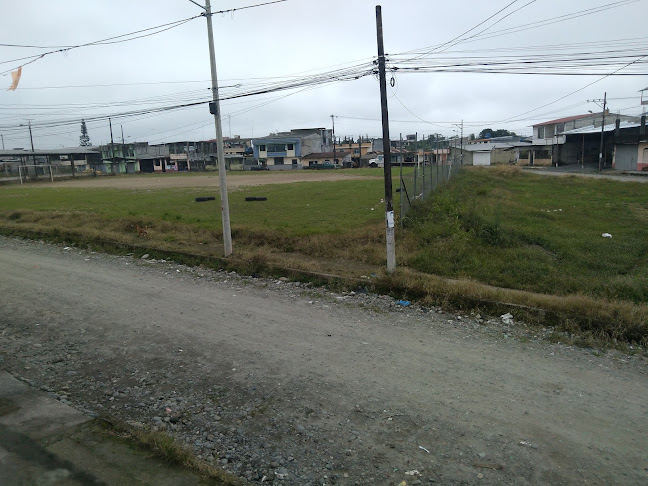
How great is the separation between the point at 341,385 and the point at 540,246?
9362mm

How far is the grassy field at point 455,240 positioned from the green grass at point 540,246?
33 millimetres

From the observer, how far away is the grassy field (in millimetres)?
9352

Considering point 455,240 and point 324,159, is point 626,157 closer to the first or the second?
point 455,240

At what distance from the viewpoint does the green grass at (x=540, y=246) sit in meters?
9.94

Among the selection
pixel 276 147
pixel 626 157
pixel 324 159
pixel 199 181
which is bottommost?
pixel 199 181

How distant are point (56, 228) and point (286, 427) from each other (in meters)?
16.7

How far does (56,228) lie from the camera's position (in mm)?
18344

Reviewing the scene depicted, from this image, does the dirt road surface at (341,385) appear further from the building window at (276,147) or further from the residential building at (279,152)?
the building window at (276,147)

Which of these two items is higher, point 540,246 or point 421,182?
point 421,182

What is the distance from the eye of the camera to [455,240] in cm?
1334

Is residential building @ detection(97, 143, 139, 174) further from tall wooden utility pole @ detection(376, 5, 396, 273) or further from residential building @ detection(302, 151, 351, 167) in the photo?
tall wooden utility pole @ detection(376, 5, 396, 273)

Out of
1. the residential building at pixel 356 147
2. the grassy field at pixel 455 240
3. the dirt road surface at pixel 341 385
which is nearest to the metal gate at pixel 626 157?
the grassy field at pixel 455 240

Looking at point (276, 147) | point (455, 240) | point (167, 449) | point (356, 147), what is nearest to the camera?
point (167, 449)

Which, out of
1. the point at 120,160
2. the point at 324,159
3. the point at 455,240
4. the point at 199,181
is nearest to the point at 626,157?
the point at 199,181
